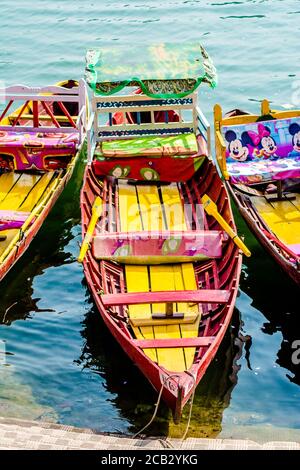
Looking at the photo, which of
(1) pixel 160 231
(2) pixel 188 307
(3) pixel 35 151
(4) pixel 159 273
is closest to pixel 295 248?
(1) pixel 160 231

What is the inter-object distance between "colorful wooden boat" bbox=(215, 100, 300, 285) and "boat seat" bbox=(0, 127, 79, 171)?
3.04m

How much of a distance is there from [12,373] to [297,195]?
628 cm

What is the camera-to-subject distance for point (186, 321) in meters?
11.7

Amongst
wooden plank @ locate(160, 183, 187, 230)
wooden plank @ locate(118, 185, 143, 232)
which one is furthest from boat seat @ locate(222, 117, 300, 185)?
wooden plank @ locate(118, 185, 143, 232)

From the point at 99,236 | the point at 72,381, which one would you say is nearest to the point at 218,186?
the point at 99,236

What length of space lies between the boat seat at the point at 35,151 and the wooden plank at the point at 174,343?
258 inches

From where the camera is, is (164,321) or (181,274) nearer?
(164,321)

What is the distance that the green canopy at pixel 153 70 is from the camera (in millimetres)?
15203

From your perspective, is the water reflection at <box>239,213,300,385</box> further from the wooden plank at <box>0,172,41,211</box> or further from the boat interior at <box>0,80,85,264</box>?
the wooden plank at <box>0,172,41,211</box>

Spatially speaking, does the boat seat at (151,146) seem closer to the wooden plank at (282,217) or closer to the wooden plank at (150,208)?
the wooden plank at (150,208)

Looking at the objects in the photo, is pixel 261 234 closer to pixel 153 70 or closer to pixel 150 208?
pixel 150 208

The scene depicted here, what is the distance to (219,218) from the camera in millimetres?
13539

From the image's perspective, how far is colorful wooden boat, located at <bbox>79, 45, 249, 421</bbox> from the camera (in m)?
11.1

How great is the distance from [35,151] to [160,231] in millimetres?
4286
